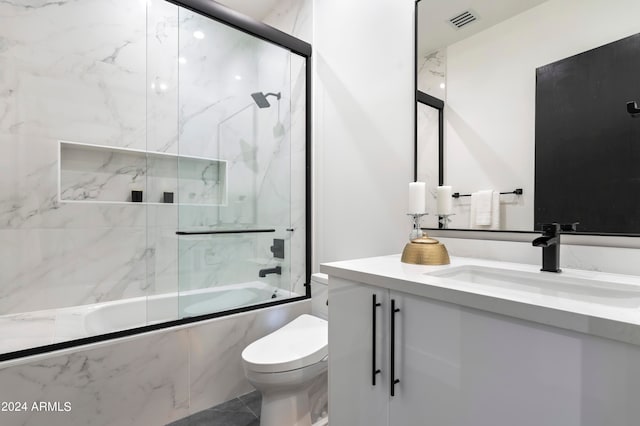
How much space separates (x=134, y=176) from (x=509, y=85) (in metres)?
2.40

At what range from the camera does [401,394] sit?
0.87 m

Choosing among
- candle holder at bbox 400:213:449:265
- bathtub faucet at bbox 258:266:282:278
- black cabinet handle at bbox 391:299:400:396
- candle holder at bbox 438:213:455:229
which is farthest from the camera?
bathtub faucet at bbox 258:266:282:278

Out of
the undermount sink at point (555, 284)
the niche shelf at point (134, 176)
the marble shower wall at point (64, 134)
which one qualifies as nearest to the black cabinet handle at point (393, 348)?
the undermount sink at point (555, 284)

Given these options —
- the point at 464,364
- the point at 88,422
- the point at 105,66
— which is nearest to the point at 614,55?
the point at 464,364

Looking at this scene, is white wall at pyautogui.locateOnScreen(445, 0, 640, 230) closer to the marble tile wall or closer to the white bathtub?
the white bathtub

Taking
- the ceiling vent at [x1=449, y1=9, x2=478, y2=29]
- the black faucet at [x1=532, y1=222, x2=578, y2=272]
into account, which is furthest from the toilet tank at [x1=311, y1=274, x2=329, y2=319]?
the ceiling vent at [x1=449, y1=9, x2=478, y2=29]

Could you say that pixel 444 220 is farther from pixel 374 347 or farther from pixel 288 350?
pixel 288 350

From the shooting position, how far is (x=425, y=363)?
818 mm

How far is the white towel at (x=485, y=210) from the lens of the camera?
123 centimetres

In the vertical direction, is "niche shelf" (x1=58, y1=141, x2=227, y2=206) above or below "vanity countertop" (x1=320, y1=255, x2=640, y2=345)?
above

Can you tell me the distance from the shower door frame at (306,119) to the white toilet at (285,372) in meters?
0.48

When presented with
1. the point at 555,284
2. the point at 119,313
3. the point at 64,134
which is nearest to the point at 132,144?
the point at 64,134

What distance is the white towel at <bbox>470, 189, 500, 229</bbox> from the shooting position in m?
1.23

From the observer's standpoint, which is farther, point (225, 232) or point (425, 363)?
point (225, 232)
